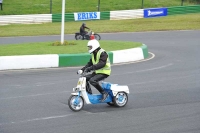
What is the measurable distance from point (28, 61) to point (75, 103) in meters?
6.59

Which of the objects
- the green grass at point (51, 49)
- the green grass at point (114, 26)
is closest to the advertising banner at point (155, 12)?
the green grass at point (114, 26)

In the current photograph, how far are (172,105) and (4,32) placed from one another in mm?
23630

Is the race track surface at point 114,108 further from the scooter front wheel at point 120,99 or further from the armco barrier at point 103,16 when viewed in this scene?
the armco barrier at point 103,16

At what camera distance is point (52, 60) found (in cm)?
1734

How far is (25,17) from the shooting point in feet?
123

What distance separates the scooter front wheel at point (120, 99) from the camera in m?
11.2

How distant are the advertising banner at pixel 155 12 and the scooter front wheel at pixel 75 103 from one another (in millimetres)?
31366

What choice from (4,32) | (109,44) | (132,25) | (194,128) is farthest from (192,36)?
(194,128)

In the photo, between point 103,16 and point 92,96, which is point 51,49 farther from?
point 103,16

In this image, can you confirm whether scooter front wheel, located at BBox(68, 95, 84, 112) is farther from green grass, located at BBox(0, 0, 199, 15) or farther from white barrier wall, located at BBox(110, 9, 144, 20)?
white barrier wall, located at BBox(110, 9, 144, 20)

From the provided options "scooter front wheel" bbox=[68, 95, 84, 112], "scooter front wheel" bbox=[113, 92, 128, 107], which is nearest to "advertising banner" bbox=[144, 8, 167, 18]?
"scooter front wheel" bbox=[113, 92, 128, 107]

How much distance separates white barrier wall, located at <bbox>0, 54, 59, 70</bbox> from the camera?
54.4ft

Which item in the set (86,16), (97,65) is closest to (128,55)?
(97,65)

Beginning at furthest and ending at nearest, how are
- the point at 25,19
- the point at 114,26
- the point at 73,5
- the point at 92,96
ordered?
the point at 73,5 → the point at 25,19 → the point at 114,26 → the point at 92,96
